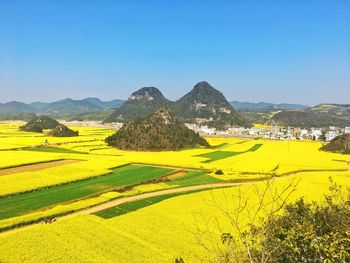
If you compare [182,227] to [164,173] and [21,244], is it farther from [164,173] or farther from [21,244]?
[164,173]

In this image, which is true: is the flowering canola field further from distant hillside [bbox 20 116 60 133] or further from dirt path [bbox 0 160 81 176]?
distant hillside [bbox 20 116 60 133]

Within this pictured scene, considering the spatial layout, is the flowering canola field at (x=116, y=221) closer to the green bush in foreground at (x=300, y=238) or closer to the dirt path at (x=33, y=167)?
the dirt path at (x=33, y=167)

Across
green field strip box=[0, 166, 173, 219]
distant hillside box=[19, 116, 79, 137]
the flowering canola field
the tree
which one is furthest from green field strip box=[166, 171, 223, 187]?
distant hillside box=[19, 116, 79, 137]

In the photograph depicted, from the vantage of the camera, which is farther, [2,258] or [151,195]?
[151,195]

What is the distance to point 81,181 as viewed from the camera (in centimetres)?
4528

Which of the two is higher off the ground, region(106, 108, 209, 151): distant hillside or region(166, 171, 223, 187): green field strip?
region(106, 108, 209, 151): distant hillside

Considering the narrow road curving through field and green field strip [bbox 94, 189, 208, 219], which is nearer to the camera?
green field strip [bbox 94, 189, 208, 219]

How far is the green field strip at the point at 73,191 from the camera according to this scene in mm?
31828

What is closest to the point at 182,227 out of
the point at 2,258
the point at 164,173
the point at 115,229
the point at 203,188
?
the point at 115,229

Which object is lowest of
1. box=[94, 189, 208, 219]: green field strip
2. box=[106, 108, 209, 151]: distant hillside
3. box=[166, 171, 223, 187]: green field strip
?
box=[166, 171, 223, 187]: green field strip

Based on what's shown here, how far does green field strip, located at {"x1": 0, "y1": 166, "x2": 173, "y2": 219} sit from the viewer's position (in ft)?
104

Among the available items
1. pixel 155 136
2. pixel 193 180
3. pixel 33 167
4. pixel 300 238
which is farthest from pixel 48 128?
pixel 300 238

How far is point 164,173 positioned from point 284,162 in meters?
26.8

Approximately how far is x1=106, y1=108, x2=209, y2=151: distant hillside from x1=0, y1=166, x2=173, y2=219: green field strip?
3265 cm
